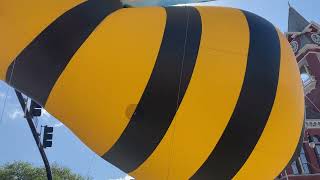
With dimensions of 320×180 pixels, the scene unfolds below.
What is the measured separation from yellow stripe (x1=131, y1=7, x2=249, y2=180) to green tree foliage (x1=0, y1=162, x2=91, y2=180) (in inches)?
1133

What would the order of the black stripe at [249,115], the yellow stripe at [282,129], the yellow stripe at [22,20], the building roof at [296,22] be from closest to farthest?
the yellow stripe at [22,20], the black stripe at [249,115], the yellow stripe at [282,129], the building roof at [296,22]

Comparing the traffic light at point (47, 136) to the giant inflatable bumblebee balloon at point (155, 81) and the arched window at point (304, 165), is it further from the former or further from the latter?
the arched window at point (304, 165)

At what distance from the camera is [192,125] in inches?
167

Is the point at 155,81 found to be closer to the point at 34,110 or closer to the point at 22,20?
the point at 22,20

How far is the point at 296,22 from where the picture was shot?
94.7 feet

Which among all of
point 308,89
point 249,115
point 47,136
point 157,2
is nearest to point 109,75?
point 157,2

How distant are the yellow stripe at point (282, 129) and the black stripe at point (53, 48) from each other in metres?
2.13

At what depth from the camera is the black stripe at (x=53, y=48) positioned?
13.3ft

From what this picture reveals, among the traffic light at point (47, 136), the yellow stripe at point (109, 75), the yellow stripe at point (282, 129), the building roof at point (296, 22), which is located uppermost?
the yellow stripe at point (109, 75)

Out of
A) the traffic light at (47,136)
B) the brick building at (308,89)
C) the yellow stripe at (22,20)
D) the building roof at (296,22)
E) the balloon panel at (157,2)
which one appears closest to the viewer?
the yellow stripe at (22,20)

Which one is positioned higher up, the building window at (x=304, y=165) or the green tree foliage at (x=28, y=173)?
the building window at (x=304, y=165)

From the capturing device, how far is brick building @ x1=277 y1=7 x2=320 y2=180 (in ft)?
71.7

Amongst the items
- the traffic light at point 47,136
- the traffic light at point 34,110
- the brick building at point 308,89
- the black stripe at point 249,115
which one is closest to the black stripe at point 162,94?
the black stripe at point 249,115

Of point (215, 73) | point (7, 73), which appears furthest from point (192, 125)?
point (7, 73)
